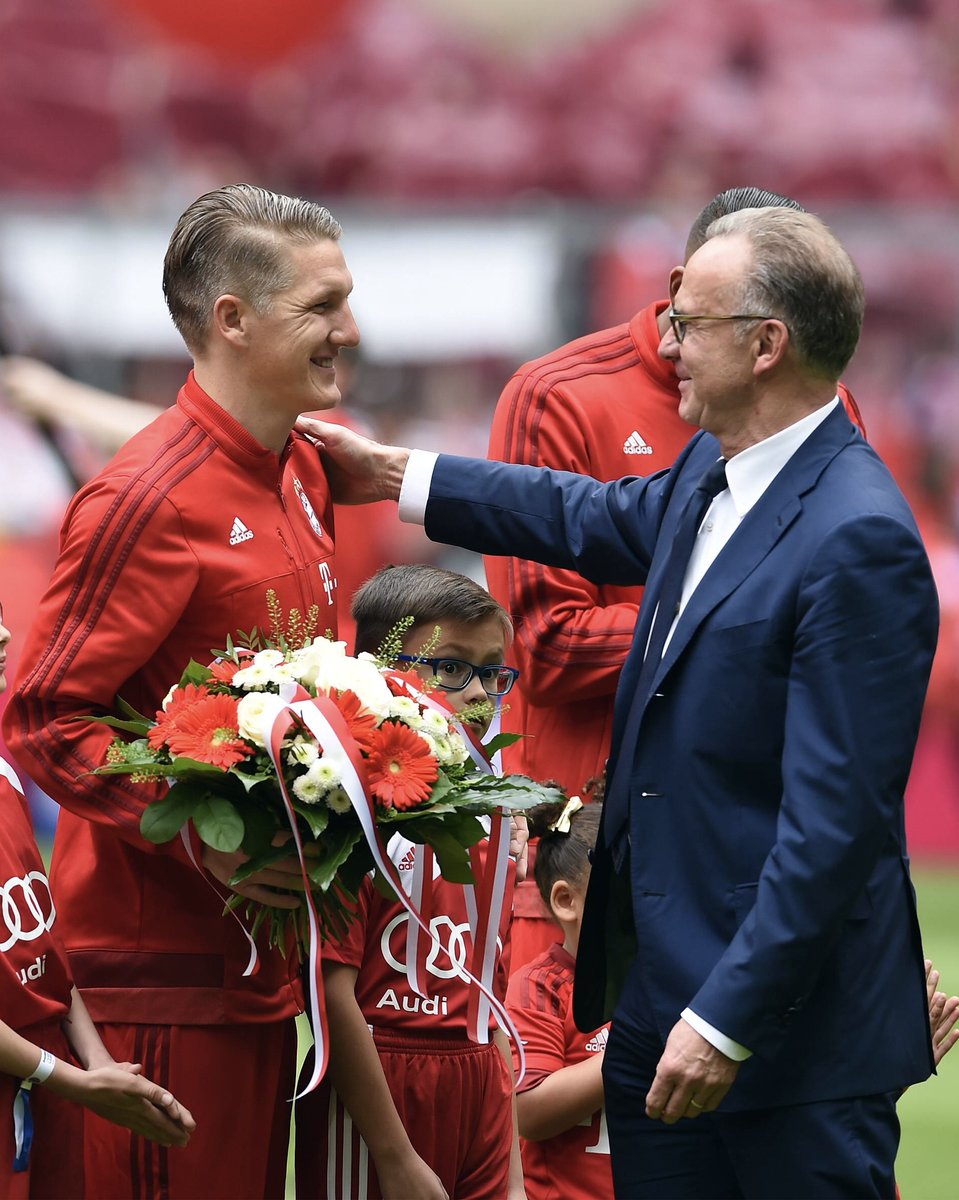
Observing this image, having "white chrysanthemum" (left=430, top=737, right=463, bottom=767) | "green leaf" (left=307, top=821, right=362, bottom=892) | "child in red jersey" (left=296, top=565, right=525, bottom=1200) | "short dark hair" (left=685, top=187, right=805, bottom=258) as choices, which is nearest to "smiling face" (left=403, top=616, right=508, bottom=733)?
"child in red jersey" (left=296, top=565, right=525, bottom=1200)

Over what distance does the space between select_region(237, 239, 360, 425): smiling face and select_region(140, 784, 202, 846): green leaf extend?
2.50ft

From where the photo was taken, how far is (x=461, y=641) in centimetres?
370

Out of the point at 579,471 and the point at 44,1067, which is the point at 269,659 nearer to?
the point at 44,1067

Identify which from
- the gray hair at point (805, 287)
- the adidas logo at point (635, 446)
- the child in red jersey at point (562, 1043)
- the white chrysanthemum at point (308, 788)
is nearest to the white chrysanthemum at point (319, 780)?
the white chrysanthemum at point (308, 788)

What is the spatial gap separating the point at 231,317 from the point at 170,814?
0.91m

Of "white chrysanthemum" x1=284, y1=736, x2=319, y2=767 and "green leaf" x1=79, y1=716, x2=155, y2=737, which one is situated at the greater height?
"green leaf" x1=79, y1=716, x2=155, y2=737

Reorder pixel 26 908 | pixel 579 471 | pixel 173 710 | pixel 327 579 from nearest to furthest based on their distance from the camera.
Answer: pixel 173 710, pixel 26 908, pixel 327 579, pixel 579 471

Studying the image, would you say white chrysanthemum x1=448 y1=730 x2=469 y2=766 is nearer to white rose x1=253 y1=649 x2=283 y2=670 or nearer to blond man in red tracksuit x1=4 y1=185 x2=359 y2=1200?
white rose x1=253 y1=649 x2=283 y2=670

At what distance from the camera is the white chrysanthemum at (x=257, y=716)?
9.57 ft

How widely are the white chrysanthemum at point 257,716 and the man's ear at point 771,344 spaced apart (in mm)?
947

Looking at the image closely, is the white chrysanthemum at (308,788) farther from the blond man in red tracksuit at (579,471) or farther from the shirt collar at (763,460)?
the blond man in red tracksuit at (579,471)

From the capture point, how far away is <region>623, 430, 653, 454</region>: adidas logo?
167 inches


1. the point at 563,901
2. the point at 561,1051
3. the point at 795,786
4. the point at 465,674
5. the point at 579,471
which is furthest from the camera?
the point at 579,471

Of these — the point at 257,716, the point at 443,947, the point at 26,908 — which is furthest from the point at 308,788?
the point at 443,947
